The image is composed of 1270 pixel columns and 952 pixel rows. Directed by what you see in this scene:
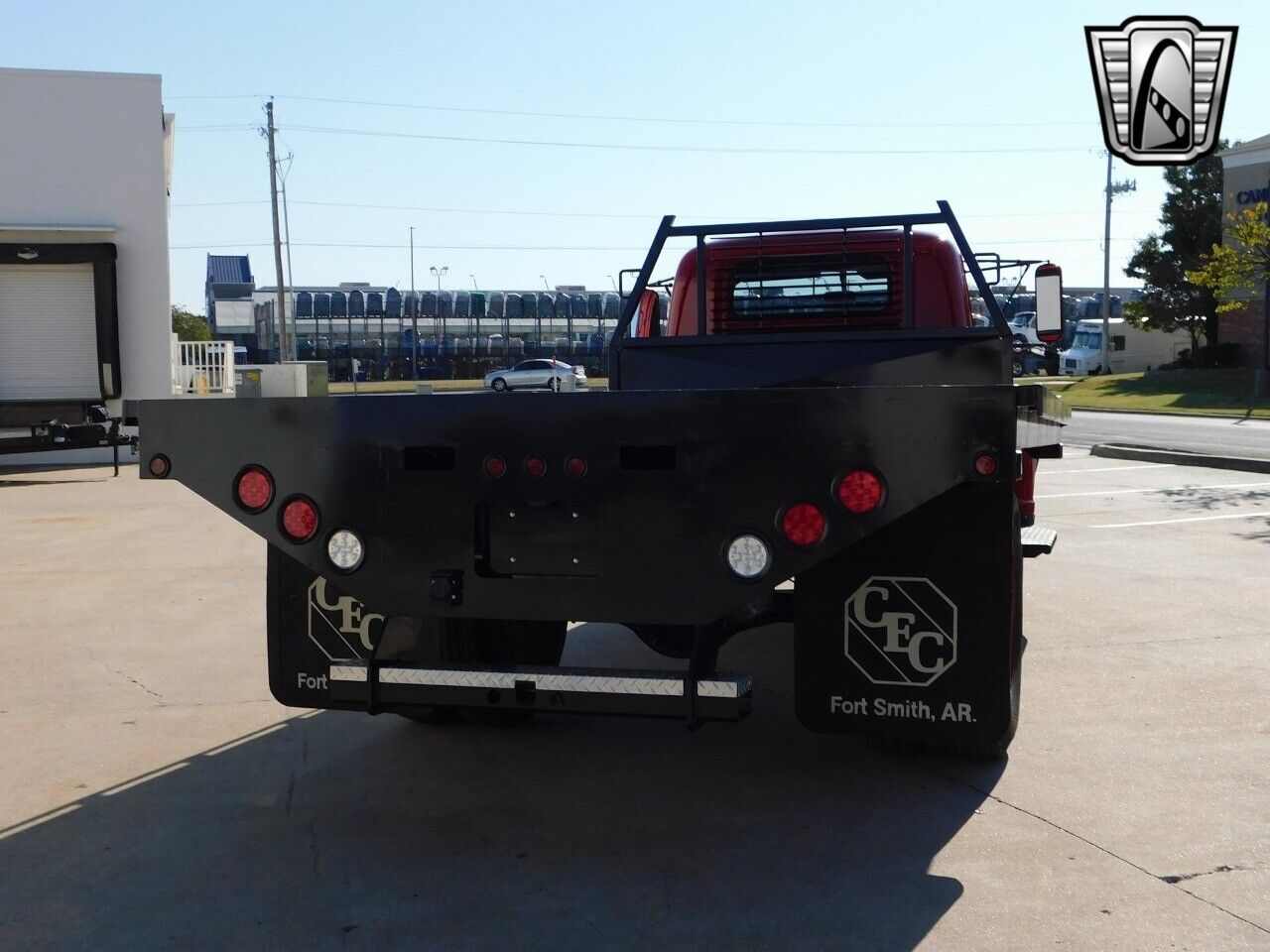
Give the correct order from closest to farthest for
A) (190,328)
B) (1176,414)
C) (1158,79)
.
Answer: (1158,79) < (1176,414) < (190,328)

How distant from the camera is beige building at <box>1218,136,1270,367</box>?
4516 centimetres

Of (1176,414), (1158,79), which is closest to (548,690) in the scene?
(1158,79)

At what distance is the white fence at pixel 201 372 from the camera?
25.1 meters

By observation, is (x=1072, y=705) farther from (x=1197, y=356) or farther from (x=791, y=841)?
(x=1197, y=356)

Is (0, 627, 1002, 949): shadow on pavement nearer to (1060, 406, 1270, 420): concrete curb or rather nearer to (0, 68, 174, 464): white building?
(0, 68, 174, 464): white building

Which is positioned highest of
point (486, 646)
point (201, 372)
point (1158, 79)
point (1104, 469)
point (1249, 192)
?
point (1249, 192)

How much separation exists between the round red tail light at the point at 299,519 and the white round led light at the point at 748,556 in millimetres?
1336

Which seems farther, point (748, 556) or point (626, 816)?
point (626, 816)

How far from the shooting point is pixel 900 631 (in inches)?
173

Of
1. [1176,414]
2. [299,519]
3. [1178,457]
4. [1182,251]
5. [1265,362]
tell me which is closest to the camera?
[299,519]

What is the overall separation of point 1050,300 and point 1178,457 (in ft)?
45.4

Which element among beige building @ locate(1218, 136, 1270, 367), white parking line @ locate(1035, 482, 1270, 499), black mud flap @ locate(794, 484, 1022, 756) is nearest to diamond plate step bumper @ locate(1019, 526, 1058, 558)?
black mud flap @ locate(794, 484, 1022, 756)

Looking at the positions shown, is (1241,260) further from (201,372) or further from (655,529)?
(655,529)

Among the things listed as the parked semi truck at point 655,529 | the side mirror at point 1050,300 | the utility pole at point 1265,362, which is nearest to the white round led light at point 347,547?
the parked semi truck at point 655,529
